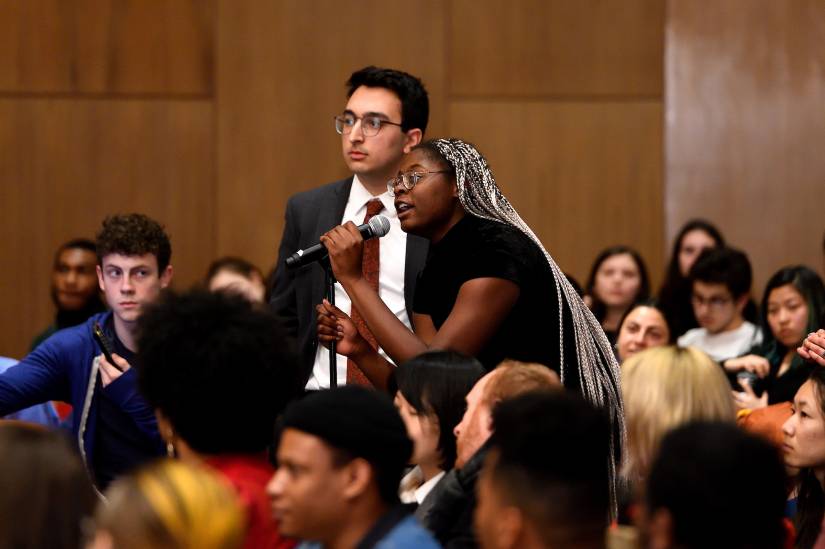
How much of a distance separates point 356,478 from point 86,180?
15.7ft

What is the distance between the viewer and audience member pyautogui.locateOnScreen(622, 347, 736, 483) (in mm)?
2926

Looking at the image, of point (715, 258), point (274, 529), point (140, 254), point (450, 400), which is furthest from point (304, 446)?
point (715, 258)

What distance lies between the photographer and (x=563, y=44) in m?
6.57

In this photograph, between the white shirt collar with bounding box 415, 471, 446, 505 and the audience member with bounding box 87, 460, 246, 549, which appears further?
the white shirt collar with bounding box 415, 471, 446, 505

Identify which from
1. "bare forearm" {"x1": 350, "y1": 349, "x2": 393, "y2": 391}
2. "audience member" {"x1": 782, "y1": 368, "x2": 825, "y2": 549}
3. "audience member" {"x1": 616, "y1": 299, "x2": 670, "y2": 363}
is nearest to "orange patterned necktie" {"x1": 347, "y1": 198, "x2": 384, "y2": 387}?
"bare forearm" {"x1": 350, "y1": 349, "x2": 393, "y2": 391}

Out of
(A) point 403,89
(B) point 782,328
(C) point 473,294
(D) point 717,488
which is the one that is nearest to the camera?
(D) point 717,488

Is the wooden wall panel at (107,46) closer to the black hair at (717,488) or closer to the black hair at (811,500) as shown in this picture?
the black hair at (811,500)

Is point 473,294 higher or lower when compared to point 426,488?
higher

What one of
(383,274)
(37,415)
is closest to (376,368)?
(383,274)

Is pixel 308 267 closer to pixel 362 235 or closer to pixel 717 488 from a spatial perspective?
pixel 362 235

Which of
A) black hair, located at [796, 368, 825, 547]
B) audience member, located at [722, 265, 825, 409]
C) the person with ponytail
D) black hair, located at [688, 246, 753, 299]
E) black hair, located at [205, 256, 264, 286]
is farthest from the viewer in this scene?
black hair, located at [205, 256, 264, 286]

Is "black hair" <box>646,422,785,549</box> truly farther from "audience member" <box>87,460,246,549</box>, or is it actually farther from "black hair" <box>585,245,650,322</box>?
"black hair" <box>585,245,650,322</box>

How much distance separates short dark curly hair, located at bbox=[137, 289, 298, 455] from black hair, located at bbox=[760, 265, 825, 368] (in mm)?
2829

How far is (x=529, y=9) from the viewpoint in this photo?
Result: 21.6 feet
